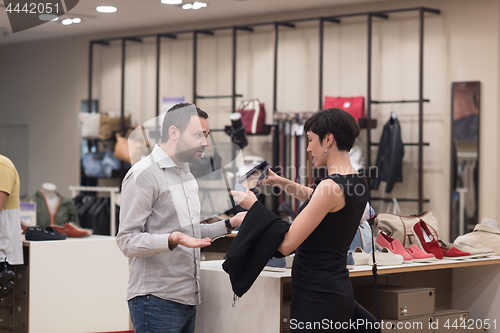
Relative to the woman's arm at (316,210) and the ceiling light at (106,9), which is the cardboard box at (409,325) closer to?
the woman's arm at (316,210)

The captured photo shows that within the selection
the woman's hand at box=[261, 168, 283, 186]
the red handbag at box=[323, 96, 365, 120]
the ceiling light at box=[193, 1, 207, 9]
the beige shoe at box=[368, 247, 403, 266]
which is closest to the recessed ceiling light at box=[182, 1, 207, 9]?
the ceiling light at box=[193, 1, 207, 9]

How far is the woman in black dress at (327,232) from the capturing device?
80.6 inches

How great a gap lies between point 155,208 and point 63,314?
2060 mm

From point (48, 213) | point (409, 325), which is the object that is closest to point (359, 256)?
point (409, 325)

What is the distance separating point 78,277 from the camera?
392 cm

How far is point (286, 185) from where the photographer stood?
2461 millimetres

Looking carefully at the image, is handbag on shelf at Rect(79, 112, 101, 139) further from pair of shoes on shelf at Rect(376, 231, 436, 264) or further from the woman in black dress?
the woman in black dress

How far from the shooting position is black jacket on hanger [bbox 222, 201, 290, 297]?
6.91 feet

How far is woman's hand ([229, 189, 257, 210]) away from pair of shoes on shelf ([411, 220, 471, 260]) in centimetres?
152

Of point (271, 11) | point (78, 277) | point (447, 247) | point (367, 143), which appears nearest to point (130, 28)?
point (271, 11)

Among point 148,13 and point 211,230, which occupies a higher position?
point 148,13

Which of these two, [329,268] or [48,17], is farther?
[48,17]

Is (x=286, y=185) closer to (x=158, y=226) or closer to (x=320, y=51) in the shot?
(x=158, y=226)

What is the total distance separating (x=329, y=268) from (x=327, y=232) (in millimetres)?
129
